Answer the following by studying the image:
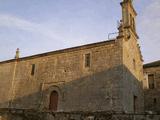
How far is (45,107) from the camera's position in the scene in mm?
19062

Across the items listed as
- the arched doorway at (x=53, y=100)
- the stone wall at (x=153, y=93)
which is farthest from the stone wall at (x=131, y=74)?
the arched doorway at (x=53, y=100)

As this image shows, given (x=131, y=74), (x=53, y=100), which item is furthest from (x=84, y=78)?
(x=131, y=74)

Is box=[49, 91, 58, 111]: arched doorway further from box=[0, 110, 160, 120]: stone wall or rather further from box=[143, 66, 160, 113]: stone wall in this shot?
box=[143, 66, 160, 113]: stone wall

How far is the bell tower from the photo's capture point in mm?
18998

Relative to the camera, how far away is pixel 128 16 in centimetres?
1947

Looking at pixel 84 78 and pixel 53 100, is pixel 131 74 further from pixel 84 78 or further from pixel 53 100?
pixel 53 100

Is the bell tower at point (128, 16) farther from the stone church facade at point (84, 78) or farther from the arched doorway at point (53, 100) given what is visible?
the arched doorway at point (53, 100)

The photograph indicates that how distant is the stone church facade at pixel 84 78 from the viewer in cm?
1606

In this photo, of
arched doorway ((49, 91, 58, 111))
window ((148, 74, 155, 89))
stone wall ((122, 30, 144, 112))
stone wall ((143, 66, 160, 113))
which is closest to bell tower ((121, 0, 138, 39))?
stone wall ((122, 30, 144, 112))

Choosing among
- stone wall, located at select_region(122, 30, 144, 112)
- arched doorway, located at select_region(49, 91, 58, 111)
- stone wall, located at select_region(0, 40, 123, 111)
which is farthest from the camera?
arched doorway, located at select_region(49, 91, 58, 111)

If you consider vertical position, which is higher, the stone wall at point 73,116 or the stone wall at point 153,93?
the stone wall at point 153,93

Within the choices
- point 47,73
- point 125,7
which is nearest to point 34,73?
point 47,73

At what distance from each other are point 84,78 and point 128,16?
7295mm

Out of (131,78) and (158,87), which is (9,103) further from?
(158,87)
